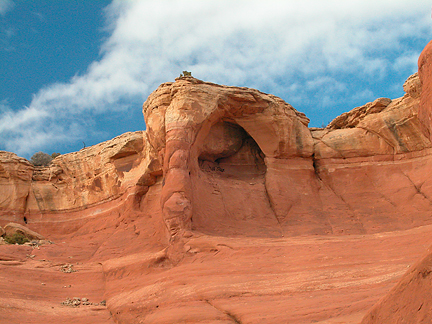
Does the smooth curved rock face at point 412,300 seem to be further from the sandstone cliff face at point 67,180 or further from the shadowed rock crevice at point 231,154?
the sandstone cliff face at point 67,180

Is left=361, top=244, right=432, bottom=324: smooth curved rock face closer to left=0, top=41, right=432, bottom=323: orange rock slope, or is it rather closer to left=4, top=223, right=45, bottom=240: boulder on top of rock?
left=0, top=41, right=432, bottom=323: orange rock slope

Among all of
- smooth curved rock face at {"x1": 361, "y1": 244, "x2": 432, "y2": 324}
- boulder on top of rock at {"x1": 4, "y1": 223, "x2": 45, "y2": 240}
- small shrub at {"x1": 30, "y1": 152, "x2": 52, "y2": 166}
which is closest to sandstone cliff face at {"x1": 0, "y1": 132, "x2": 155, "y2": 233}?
boulder on top of rock at {"x1": 4, "y1": 223, "x2": 45, "y2": 240}

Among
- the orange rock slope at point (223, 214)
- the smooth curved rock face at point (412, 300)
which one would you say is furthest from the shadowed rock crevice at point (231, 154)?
the smooth curved rock face at point (412, 300)

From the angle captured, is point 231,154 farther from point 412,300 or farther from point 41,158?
point 41,158

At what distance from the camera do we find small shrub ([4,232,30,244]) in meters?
14.7

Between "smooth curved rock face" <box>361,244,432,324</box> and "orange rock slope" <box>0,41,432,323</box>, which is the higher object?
"orange rock slope" <box>0,41,432,323</box>

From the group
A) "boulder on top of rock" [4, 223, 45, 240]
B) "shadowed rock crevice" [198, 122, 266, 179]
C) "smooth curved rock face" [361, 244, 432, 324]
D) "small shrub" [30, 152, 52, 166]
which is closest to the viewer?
"smooth curved rock face" [361, 244, 432, 324]

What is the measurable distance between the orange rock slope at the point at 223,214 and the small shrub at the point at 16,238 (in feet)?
4.14

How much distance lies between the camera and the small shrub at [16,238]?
14664mm

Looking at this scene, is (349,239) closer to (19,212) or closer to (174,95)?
(174,95)

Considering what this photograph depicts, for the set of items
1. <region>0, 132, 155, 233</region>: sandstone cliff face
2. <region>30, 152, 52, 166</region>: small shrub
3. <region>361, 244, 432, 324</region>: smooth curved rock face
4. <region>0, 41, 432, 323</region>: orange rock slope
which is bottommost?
<region>361, 244, 432, 324</region>: smooth curved rock face

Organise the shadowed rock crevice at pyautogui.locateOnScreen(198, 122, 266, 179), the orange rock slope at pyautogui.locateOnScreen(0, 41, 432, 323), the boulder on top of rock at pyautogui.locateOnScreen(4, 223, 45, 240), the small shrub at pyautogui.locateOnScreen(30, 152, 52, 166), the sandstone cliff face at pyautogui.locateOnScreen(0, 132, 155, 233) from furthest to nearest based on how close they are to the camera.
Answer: the small shrub at pyautogui.locateOnScreen(30, 152, 52, 166), the sandstone cliff face at pyautogui.locateOnScreen(0, 132, 155, 233), the shadowed rock crevice at pyautogui.locateOnScreen(198, 122, 266, 179), the boulder on top of rock at pyautogui.locateOnScreen(4, 223, 45, 240), the orange rock slope at pyautogui.locateOnScreen(0, 41, 432, 323)

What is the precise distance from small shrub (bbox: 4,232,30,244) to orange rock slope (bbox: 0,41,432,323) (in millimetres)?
1263

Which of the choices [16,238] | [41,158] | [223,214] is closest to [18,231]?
[16,238]
